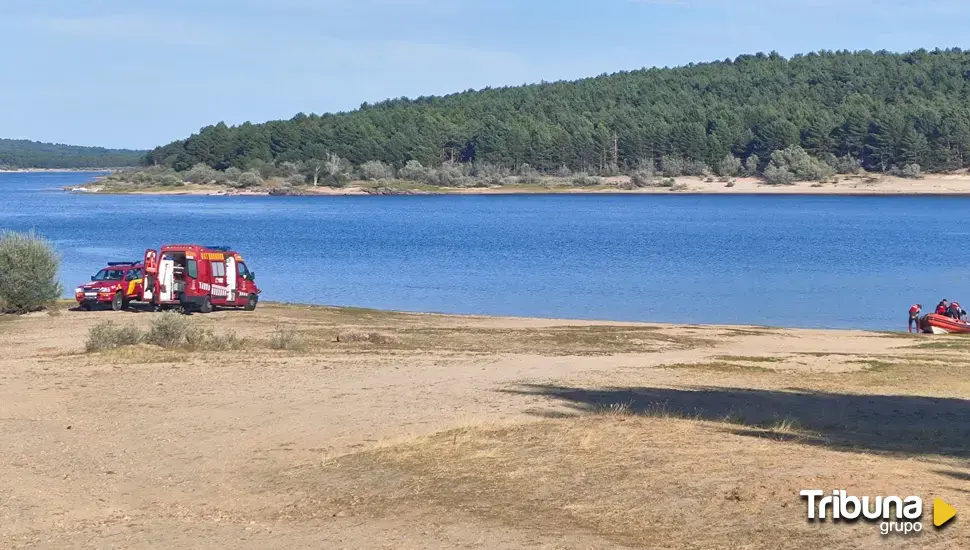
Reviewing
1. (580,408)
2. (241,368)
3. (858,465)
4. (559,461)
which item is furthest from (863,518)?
(241,368)

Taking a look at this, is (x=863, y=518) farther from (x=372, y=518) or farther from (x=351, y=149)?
(x=351, y=149)

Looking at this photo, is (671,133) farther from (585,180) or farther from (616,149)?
(585,180)

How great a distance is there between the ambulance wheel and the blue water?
466 inches

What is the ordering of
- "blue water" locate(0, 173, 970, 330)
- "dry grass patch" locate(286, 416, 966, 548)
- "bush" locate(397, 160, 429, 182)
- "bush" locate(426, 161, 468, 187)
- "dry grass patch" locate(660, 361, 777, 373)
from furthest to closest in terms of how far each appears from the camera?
"bush" locate(397, 160, 429, 182) < "bush" locate(426, 161, 468, 187) < "blue water" locate(0, 173, 970, 330) < "dry grass patch" locate(660, 361, 777, 373) < "dry grass patch" locate(286, 416, 966, 548)

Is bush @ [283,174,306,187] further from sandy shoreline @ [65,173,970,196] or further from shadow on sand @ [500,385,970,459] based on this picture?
shadow on sand @ [500,385,970,459]

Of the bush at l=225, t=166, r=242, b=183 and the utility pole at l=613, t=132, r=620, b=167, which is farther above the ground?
the utility pole at l=613, t=132, r=620, b=167

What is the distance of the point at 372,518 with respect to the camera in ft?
37.1

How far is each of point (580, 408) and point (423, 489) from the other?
5.26 m

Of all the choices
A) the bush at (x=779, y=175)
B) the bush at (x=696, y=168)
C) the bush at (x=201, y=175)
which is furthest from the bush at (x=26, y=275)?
the bush at (x=201, y=175)

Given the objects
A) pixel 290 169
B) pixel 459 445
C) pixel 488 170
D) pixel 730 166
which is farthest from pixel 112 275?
pixel 290 169

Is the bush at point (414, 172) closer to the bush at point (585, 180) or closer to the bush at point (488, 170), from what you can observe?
the bush at point (488, 170)

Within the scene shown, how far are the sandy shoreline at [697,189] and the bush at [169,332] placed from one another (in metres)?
128

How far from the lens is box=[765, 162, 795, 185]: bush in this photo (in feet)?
486

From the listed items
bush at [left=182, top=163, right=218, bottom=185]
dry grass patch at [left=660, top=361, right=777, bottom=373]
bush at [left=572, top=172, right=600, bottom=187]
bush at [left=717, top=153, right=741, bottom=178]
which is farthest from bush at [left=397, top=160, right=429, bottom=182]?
dry grass patch at [left=660, top=361, right=777, bottom=373]
